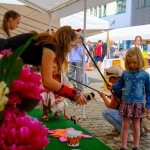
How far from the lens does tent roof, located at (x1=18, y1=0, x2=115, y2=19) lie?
13.0 feet

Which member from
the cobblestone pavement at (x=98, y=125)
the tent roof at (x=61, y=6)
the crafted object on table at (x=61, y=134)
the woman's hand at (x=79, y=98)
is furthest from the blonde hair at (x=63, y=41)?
the tent roof at (x=61, y=6)

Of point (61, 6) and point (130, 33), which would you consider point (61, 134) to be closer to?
point (61, 6)

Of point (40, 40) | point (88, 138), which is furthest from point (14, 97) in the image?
point (88, 138)

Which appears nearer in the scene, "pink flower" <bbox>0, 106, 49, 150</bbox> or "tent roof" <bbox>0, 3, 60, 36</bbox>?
"pink flower" <bbox>0, 106, 49, 150</bbox>

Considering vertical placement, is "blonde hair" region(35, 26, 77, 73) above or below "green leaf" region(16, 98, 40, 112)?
above

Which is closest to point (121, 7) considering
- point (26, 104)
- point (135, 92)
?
point (135, 92)

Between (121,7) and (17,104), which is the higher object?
(121,7)

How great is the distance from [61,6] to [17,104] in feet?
13.9

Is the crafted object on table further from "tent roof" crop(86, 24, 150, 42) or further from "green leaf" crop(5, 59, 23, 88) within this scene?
"tent roof" crop(86, 24, 150, 42)

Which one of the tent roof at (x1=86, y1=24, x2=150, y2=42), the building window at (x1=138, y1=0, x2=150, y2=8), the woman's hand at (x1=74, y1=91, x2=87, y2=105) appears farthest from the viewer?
the building window at (x1=138, y1=0, x2=150, y2=8)

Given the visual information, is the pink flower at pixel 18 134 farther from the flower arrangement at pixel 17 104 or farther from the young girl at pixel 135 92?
the young girl at pixel 135 92

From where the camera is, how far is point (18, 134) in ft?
2.18

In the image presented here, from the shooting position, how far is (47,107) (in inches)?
157

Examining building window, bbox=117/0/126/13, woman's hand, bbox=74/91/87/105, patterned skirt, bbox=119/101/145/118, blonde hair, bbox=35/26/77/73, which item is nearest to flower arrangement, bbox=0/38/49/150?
woman's hand, bbox=74/91/87/105
